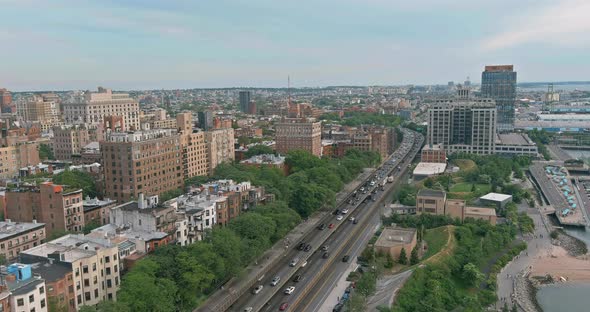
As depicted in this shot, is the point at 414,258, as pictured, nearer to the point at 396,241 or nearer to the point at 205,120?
the point at 396,241

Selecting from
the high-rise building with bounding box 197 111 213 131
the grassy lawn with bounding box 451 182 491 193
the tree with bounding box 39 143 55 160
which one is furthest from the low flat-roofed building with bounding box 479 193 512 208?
the tree with bounding box 39 143 55 160

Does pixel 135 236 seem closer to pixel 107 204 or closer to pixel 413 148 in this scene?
pixel 107 204

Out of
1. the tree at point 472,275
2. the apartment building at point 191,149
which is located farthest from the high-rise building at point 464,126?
the tree at point 472,275

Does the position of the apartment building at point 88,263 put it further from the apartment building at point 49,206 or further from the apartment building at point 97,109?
the apartment building at point 97,109

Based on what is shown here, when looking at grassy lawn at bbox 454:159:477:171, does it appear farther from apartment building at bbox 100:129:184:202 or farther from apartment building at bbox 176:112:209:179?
apartment building at bbox 100:129:184:202

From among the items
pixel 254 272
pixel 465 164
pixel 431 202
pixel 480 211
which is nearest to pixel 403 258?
pixel 254 272
